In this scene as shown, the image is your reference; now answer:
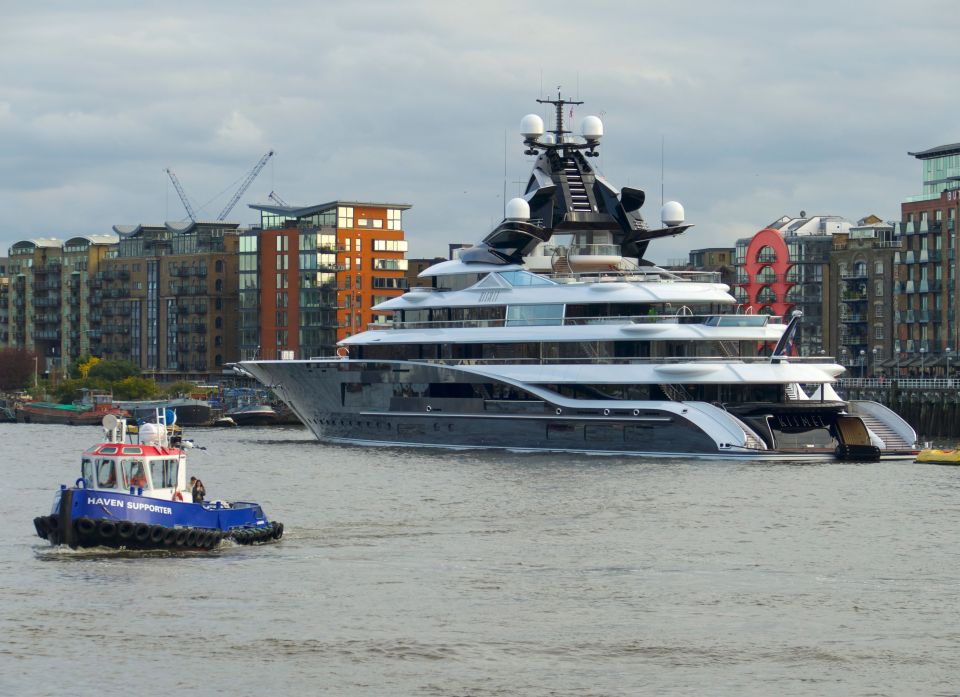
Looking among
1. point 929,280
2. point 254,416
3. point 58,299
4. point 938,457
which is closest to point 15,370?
point 58,299

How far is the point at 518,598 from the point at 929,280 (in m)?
100

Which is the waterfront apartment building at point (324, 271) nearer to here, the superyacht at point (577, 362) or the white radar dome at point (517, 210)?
the superyacht at point (577, 362)

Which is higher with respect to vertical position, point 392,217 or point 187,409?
point 392,217

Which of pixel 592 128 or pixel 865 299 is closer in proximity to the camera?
pixel 592 128

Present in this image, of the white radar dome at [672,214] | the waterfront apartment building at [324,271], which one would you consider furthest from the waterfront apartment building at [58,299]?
the white radar dome at [672,214]

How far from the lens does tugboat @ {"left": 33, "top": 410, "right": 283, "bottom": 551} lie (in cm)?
4306

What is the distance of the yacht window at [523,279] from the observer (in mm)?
80500

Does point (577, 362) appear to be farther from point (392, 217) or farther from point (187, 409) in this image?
point (392, 217)

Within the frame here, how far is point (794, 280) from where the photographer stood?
152125 mm

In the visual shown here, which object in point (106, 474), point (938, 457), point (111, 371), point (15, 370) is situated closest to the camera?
point (106, 474)

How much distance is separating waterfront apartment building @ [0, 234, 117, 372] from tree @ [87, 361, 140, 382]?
21.9 meters

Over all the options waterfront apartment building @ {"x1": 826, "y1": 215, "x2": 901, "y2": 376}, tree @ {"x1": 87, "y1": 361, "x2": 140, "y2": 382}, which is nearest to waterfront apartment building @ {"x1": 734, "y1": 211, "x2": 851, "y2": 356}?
waterfront apartment building @ {"x1": 826, "y1": 215, "x2": 901, "y2": 376}

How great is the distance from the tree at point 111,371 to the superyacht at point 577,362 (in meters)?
74.2

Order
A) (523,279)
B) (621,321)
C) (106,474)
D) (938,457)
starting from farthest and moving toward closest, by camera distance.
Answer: (523,279)
(621,321)
(938,457)
(106,474)
